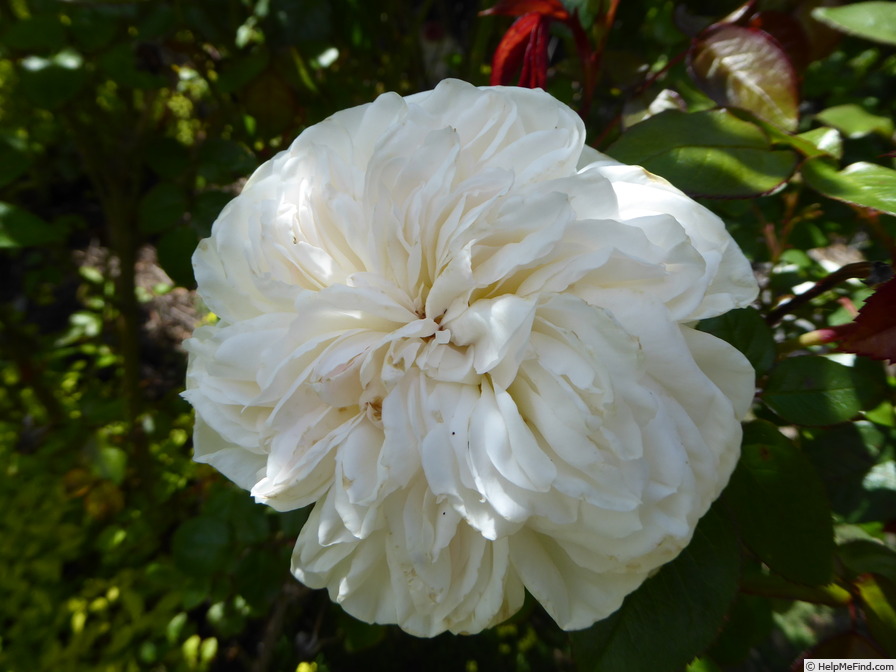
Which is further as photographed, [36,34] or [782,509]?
[36,34]

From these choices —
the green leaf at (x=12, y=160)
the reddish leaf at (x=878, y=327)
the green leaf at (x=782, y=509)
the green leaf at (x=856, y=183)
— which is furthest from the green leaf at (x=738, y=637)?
the green leaf at (x=12, y=160)

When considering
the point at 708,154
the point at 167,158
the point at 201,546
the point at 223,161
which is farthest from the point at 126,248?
the point at 708,154

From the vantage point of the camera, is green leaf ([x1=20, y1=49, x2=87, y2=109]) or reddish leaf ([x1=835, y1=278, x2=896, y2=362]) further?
green leaf ([x1=20, y1=49, x2=87, y2=109])

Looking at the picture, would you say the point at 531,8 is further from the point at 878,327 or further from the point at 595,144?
the point at 878,327

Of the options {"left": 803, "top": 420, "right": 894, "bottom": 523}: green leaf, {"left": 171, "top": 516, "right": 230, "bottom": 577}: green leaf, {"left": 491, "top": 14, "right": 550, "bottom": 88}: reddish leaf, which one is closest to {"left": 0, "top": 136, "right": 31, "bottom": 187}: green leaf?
{"left": 171, "top": 516, "right": 230, "bottom": 577}: green leaf

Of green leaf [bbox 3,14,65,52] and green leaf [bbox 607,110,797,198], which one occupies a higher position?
green leaf [bbox 3,14,65,52]

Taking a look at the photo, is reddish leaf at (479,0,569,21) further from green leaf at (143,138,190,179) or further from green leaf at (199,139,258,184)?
green leaf at (143,138,190,179)
